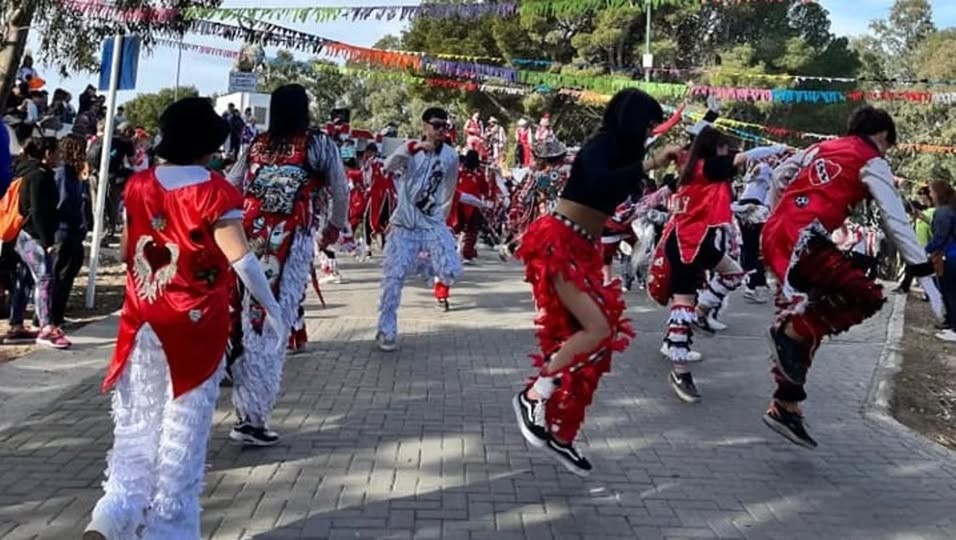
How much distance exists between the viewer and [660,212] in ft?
41.3

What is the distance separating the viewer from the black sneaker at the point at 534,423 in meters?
4.75

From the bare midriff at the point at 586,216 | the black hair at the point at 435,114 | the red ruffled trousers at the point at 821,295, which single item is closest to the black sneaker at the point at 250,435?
the bare midriff at the point at 586,216

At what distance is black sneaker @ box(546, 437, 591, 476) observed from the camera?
15.4ft

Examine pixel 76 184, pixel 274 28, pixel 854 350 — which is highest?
pixel 274 28

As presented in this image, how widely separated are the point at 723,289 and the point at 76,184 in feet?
20.3

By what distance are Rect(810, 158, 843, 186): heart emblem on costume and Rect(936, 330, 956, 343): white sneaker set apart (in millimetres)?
7441

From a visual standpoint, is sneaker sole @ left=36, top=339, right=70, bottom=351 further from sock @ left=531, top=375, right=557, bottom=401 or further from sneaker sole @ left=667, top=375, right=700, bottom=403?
sneaker sole @ left=667, top=375, right=700, bottom=403

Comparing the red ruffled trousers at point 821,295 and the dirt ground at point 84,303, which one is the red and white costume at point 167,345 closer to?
the red ruffled trousers at point 821,295

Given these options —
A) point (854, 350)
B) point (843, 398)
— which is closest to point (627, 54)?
point (854, 350)

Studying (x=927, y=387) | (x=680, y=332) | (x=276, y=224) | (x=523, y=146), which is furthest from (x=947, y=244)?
(x=523, y=146)

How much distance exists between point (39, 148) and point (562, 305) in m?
5.33

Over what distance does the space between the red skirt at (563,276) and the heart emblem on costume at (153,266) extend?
190cm

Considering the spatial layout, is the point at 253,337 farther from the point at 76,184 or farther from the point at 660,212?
the point at 660,212

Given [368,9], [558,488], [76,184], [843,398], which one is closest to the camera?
[558,488]
